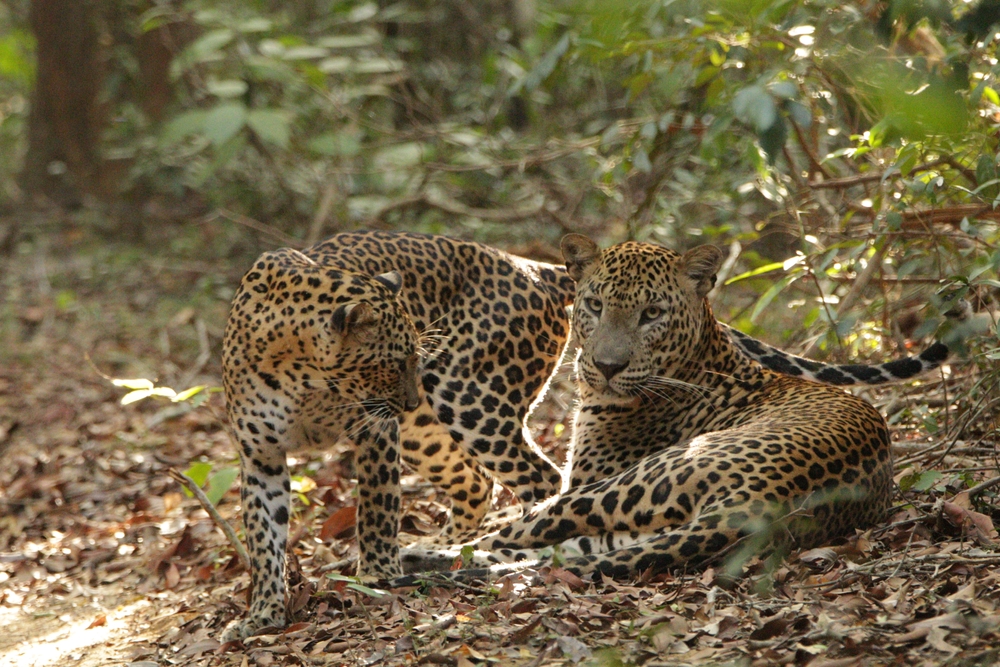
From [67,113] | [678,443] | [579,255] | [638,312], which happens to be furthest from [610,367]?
[67,113]

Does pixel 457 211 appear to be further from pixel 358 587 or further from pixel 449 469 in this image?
pixel 358 587

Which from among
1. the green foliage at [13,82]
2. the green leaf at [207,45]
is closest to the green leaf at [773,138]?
the green leaf at [207,45]

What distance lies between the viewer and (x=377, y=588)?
5414 mm

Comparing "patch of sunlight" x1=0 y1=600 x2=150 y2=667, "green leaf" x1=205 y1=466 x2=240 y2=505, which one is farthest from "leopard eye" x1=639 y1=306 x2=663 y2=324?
"patch of sunlight" x1=0 y1=600 x2=150 y2=667

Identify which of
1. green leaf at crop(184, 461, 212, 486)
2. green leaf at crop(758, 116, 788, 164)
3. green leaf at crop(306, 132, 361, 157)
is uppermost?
green leaf at crop(758, 116, 788, 164)

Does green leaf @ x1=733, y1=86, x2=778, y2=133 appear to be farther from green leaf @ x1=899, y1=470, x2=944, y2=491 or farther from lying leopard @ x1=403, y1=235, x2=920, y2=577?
green leaf @ x1=899, y1=470, x2=944, y2=491

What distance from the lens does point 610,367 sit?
575 centimetres

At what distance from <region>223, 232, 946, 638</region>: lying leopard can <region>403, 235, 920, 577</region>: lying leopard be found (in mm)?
319

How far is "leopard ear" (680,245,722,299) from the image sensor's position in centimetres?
587

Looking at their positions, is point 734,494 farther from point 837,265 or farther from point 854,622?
point 837,265

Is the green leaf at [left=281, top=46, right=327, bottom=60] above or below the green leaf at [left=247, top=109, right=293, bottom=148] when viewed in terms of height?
above

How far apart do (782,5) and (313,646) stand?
12.9ft

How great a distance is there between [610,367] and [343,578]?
183 cm

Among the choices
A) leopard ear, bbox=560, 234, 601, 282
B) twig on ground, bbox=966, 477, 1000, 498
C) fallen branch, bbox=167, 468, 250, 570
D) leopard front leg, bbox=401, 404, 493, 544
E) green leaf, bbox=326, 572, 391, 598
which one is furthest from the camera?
leopard front leg, bbox=401, 404, 493, 544
